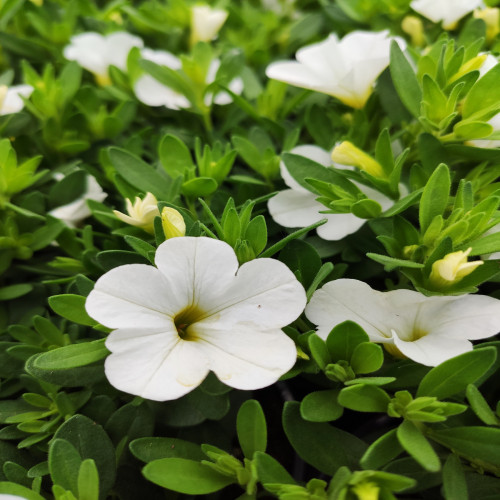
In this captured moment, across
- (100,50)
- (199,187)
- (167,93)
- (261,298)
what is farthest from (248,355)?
(100,50)

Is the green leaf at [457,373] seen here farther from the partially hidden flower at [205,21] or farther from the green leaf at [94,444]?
the partially hidden flower at [205,21]

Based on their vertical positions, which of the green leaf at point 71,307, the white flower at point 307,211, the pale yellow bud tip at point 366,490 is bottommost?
the pale yellow bud tip at point 366,490

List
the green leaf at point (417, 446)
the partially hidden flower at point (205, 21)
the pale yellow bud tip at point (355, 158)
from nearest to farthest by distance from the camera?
the green leaf at point (417, 446), the pale yellow bud tip at point (355, 158), the partially hidden flower at point (205, 21)

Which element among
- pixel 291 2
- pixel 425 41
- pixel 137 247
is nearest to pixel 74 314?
pixel 137 247

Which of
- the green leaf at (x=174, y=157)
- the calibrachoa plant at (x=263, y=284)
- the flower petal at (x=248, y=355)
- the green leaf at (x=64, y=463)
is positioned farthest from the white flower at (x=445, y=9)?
the green leaf at (x=64, y=463)

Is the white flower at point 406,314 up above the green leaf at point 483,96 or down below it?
below

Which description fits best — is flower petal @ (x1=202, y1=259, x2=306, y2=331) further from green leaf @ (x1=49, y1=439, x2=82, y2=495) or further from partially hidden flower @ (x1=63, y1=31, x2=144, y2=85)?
partially hidden flower @ (x1=63, y1=31, x2=144, y2=85)

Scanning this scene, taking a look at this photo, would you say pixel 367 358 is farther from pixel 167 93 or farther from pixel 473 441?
pixel 167 93

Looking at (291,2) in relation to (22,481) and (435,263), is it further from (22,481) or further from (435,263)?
(22,481)
